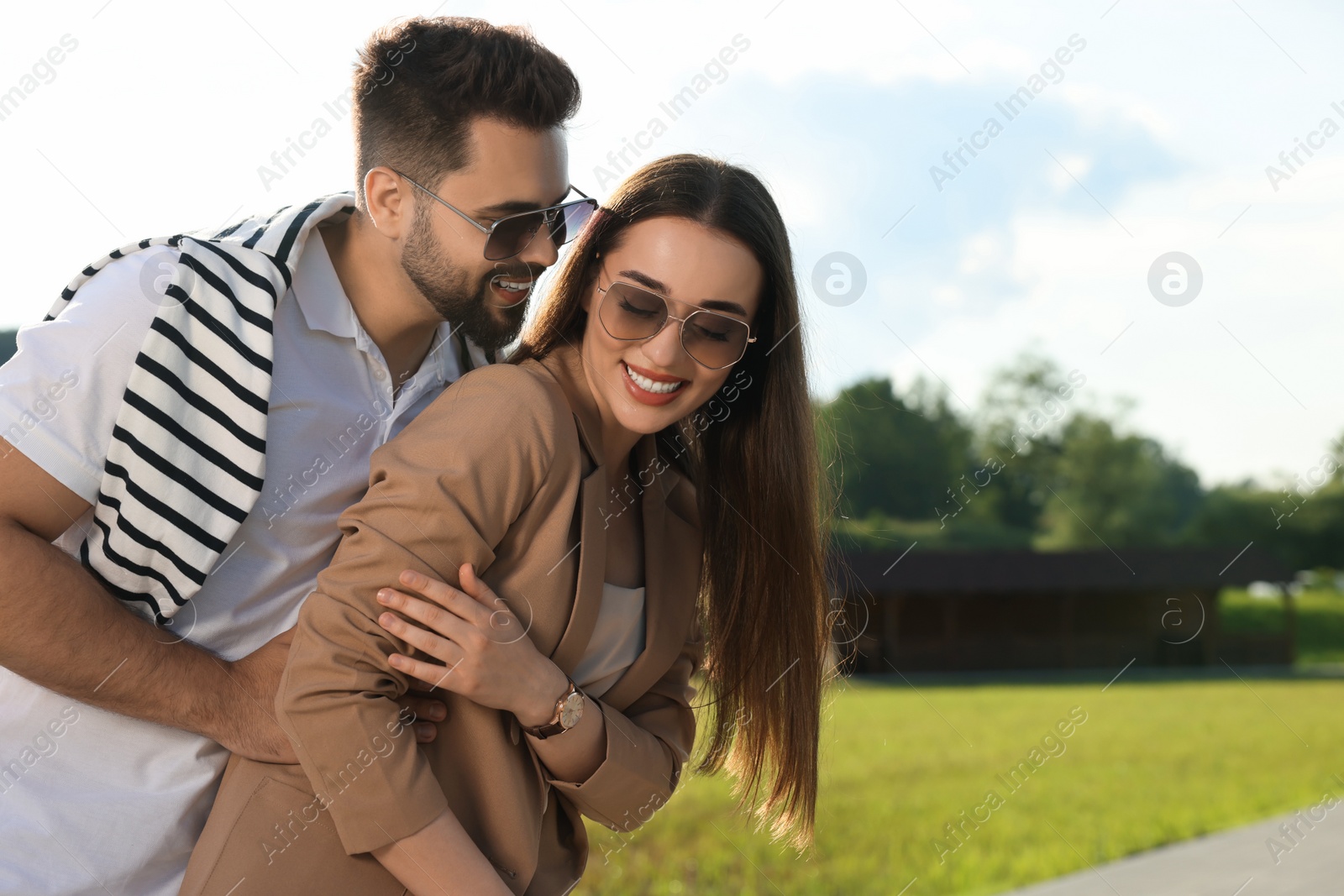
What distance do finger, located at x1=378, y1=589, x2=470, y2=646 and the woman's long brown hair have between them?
781 millimetres

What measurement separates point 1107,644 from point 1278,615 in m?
14.6

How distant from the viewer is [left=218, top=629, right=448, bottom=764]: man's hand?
2.07 metres

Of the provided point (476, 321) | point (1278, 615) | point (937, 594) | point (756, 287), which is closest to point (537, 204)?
point (476, 321)

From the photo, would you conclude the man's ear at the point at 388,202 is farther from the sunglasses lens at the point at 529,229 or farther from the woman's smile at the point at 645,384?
the woman's smile at the point at 645,384

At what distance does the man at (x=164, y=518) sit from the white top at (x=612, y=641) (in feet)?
1.11

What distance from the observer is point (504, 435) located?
200cm

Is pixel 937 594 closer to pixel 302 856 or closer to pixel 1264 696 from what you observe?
pixel 1264 696

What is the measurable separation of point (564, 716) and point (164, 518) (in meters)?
0.82

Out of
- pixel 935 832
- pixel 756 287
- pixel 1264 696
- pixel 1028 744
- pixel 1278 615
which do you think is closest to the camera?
pixel 756 287

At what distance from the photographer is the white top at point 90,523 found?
1.94 metres

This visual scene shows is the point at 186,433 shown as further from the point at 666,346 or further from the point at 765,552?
the point at 765,552

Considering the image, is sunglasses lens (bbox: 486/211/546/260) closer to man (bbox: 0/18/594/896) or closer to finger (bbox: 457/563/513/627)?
man (bbox: 0/18/594/896)

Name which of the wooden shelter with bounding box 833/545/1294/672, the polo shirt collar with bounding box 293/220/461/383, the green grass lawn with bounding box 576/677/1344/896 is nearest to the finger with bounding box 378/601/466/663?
the polo shirt collar with bounding box 293/220/461/383

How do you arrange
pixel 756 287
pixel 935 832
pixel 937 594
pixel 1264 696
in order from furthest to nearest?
pixel 937 594 → pixel 1264 696 → pixel 935 832 → pixel 756 287
